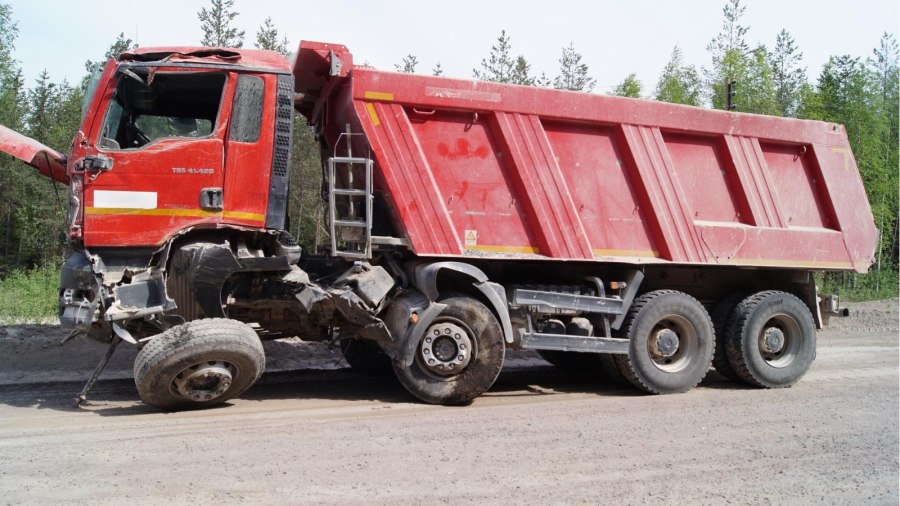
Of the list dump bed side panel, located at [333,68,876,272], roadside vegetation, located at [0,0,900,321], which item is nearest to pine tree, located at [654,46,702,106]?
roadside vegetation, located at [0,0,900,321]

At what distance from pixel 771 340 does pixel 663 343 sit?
1.49 metres

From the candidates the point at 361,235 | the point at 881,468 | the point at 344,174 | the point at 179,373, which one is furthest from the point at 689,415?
the point at 179,373

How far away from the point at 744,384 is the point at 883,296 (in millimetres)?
16264

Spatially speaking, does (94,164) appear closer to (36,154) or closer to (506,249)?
(36,154)

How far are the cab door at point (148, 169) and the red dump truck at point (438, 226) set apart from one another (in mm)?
18

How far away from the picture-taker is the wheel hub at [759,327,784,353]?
7.80m

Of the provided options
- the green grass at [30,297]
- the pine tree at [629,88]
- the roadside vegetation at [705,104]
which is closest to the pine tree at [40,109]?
the roadside vegetation at [705,104]

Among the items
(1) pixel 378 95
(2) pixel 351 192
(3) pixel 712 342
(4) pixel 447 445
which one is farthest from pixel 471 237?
(3) pixel 712 342

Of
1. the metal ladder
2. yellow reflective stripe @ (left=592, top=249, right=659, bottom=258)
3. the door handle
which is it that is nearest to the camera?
the door handle

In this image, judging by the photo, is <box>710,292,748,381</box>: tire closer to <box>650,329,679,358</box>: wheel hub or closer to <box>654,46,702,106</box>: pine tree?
<box>650,329,679,358</box>: wheel hub

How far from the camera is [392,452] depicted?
4840 millimetres

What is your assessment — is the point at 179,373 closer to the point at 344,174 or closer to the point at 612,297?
the point at 344,174

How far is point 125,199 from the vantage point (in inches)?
226

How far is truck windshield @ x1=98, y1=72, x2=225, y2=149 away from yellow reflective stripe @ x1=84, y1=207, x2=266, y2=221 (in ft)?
1.84
